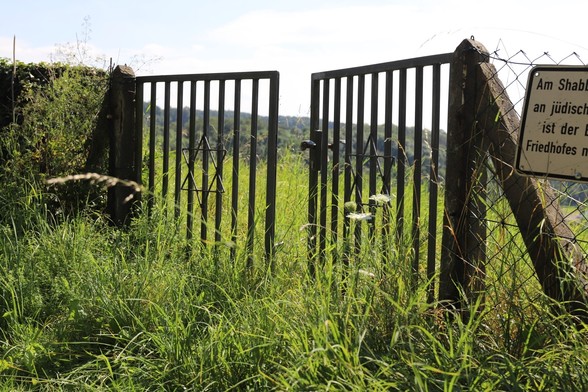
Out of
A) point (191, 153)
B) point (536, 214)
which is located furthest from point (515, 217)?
point (191, 153)

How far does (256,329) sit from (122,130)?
3.97 metres

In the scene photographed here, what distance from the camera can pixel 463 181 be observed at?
423 cm

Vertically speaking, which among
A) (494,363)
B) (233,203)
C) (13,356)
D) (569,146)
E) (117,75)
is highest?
(117,75)

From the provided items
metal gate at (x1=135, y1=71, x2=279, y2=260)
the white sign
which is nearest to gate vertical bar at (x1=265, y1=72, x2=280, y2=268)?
metal gate at (x1=135, y1=71, x2=279, y2=260)

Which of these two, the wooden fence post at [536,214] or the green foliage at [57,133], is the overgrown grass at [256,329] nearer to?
the wooden fence post at [536,214]

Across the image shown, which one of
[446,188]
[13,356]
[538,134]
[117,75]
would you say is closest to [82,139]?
[117,75]

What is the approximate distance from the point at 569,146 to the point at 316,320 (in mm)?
1364

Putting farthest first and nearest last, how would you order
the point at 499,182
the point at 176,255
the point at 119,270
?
1. the point at 176,255
2. the point at 119,270
3. the point at 499,182

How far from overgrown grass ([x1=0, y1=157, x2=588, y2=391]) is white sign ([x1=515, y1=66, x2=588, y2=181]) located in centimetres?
50

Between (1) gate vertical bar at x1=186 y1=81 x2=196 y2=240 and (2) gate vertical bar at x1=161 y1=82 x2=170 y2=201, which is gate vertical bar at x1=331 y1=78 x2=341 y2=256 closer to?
(1) gate vertical bar at x1=186 y1=81 x2=196 y2=240

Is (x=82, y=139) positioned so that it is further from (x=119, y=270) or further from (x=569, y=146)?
(x=569, y=146)

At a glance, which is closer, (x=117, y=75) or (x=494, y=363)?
(x=494, y=363)

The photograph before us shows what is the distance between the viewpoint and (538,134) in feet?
12.3

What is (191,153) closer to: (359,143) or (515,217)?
(359,143)
